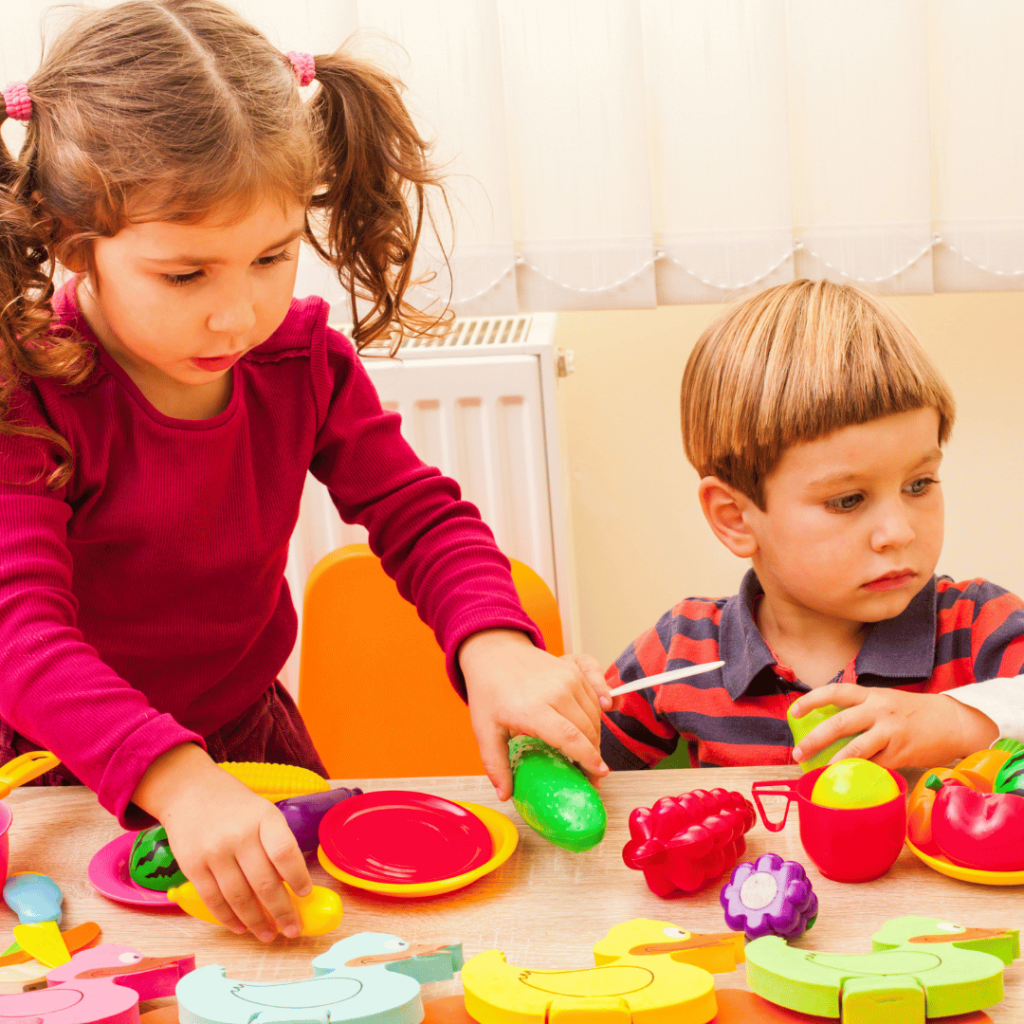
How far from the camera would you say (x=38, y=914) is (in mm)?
562

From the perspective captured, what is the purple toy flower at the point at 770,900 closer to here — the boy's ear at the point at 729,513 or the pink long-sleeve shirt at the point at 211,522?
the pink long-sleeve shirt at the point at 211,522

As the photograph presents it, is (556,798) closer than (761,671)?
Yes

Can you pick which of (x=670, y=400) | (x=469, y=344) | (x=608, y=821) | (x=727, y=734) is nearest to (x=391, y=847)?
(x=608, y=821)

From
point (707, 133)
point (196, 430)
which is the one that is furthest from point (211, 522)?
point (707, 133)

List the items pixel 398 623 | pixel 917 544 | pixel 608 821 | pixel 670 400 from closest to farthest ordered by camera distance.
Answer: pixel 608 821 → pixel 917 544 → pixel 398 623 → pixel 670 400

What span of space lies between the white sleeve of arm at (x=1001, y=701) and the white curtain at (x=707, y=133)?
25.1 inches

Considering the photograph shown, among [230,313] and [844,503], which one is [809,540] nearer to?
[844,503]

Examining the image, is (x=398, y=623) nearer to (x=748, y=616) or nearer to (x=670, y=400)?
(x=748, y=616)

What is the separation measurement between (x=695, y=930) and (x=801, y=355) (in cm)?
44

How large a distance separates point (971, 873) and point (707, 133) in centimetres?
88

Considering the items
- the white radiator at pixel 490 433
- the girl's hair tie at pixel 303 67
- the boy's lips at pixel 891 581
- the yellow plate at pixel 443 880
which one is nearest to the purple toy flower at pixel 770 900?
the yellow plate at pixel 443 880

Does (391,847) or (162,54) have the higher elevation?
(162,54)

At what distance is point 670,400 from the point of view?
139cm

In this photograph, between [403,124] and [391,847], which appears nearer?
[391,847]
